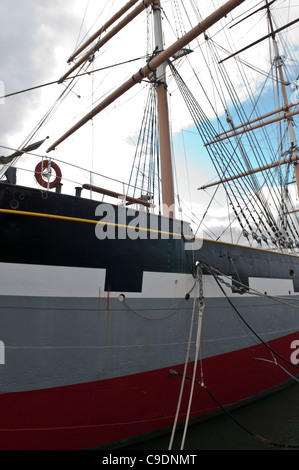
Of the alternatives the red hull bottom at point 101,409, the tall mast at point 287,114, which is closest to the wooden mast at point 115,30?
the red hull bottom at point 101,409

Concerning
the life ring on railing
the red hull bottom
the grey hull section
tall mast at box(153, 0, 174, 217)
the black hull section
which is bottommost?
the red hull bottom

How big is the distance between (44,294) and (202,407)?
3413mm

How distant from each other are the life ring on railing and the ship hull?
0.50 m

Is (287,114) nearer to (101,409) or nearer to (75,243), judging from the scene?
(75,243)

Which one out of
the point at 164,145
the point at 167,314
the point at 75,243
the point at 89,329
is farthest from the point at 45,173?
the point at 164,145

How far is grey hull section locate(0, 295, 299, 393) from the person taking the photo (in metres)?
3.36

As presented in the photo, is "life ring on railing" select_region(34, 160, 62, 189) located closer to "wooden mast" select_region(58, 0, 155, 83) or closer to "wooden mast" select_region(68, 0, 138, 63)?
"wooden mast" select_region(58, 0, 155, 83)

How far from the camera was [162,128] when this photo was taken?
23.6ft

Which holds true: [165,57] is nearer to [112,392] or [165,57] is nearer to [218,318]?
[218,318]

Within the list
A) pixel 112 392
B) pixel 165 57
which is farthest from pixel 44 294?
pixel 165 57

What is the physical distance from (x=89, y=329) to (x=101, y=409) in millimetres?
1083

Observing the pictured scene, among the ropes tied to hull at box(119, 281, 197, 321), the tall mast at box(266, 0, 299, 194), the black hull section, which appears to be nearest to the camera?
the black hull section

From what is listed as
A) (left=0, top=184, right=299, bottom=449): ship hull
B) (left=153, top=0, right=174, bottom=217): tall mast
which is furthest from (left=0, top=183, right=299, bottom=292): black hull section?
(left=153, top=0, right=174, bottom=217): tall mast

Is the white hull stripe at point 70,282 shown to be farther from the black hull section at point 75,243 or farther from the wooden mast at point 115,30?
the wooden mast at point 115,30
